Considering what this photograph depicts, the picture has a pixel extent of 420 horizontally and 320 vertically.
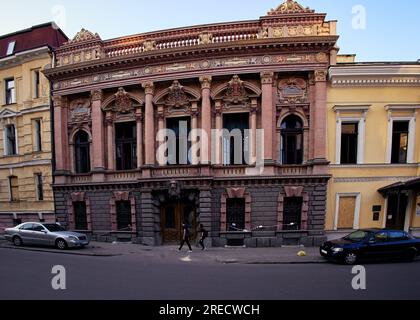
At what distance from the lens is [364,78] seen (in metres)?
13.0

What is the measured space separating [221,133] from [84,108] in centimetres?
1008

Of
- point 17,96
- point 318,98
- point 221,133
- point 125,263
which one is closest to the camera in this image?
point 125,263

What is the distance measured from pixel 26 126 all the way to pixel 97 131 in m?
6.93

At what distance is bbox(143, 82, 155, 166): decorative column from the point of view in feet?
46.3

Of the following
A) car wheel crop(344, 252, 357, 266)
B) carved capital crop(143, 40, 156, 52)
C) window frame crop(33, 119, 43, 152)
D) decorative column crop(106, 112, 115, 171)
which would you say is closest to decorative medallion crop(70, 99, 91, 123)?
decorative column crop(106, 112, 115, 171)

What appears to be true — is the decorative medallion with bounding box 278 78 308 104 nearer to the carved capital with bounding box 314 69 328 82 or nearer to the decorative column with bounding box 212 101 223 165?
the carved capital with bounding box 314 69 328 82

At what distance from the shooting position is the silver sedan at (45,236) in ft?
40.1

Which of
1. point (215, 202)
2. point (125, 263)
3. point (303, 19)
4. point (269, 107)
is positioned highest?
point (303, 19)

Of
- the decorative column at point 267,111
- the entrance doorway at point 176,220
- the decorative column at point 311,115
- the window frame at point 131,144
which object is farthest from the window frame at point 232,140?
the window frame at point 131,144

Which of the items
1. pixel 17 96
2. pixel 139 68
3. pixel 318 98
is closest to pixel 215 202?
pixel 318 98

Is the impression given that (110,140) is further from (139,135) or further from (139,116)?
(139,116)

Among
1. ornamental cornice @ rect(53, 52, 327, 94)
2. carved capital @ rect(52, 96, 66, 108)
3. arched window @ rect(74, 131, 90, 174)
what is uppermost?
ornamental cornice @ rect(53, 52, 327, 94)

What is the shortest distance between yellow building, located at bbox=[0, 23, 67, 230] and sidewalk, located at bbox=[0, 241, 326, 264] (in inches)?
179

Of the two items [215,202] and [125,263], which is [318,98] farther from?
[125,263]
